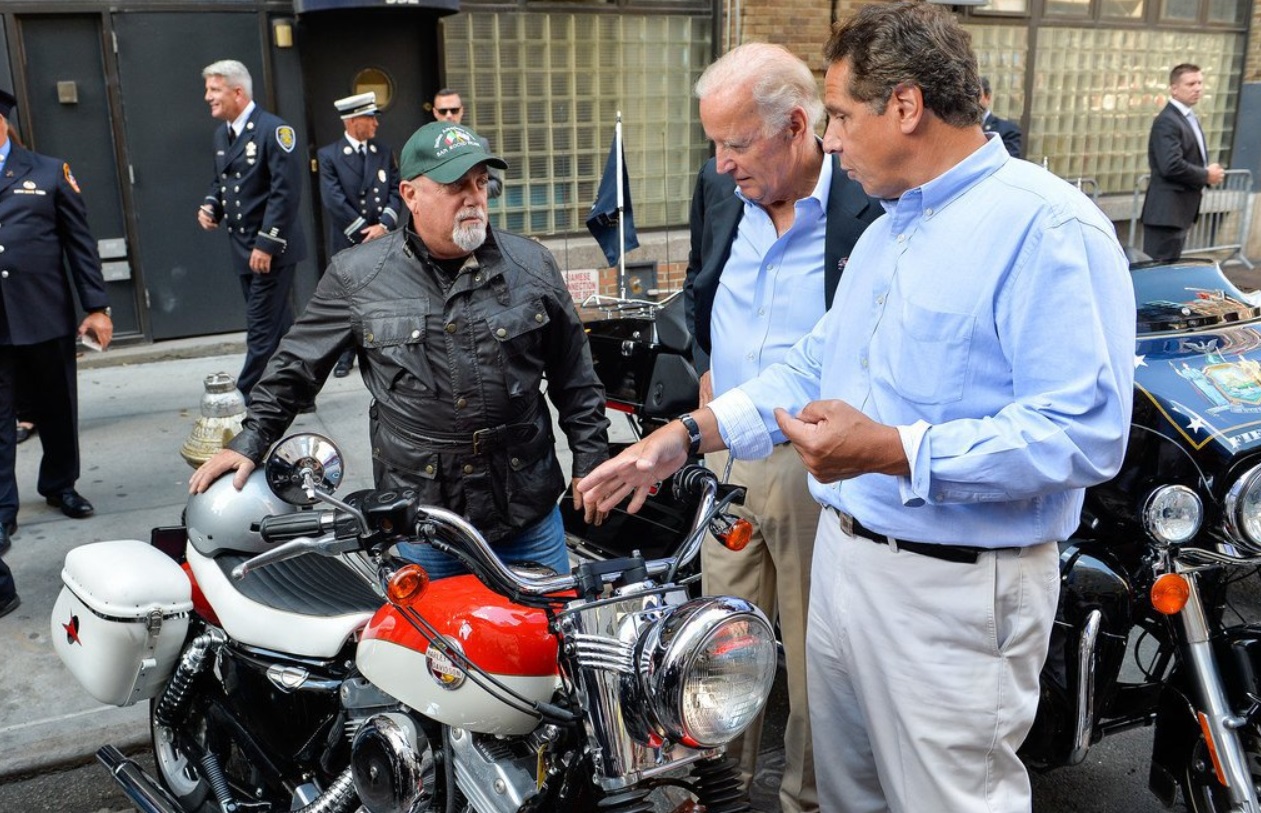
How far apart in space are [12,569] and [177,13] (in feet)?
15.6

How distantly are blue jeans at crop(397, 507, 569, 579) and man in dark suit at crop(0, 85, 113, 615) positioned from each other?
2815 mm

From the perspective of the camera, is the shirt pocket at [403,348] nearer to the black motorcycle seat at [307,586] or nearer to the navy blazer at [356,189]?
the black motorcycle seat at [307,586]

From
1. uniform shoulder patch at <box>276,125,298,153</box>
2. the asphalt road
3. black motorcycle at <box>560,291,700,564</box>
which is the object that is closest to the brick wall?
uniform shoulder patch at <box>276,125,298,153</box>

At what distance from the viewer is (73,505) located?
550 centimetres

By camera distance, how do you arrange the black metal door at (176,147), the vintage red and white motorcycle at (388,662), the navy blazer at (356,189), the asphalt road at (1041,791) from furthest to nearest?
the black metal door at (176,147) → the navy blazer at (356,189) → the asphalt road at (1041,791) → the vintage red and white motorcycle at (388,662)

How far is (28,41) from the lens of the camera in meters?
7.80

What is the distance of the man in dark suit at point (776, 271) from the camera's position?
301 centimetres

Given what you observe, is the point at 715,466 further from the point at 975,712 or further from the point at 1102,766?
the point at 1102,766

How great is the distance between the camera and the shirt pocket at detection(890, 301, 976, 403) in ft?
6.68

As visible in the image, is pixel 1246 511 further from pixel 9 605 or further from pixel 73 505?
pixel 73 505

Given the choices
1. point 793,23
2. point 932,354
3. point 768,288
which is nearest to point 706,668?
point 932,354

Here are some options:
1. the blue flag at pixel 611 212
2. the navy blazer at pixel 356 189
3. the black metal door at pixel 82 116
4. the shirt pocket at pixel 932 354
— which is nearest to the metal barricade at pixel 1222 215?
the blue flag at pixel 611 212

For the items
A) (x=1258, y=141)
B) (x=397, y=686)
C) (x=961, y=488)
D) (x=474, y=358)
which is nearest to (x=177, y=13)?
(x=474, y=358)

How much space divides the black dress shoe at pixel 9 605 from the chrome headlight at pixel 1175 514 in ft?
13.5
